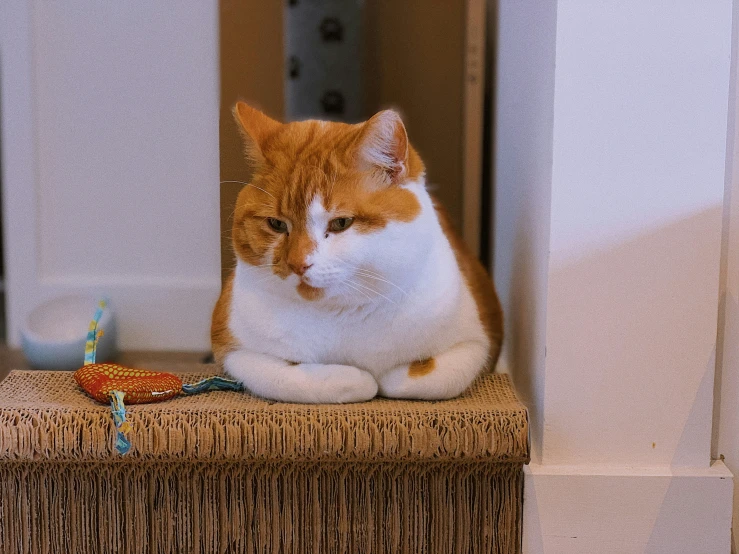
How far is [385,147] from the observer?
2.99ft

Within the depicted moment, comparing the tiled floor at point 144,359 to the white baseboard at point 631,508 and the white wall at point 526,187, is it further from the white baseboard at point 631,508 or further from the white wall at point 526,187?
the white baseboard at point 631,508

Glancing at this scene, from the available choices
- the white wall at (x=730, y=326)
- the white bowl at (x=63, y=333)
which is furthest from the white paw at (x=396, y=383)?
the white bowl at (x=63, y=333)

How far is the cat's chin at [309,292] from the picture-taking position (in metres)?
0.90

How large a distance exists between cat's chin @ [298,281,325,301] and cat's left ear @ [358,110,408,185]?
0.16 metres

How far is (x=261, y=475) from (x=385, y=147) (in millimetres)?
458

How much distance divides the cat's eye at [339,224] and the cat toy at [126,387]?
0.98ft

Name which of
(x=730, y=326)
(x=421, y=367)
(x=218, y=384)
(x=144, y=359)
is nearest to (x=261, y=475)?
(x=218, y=384)

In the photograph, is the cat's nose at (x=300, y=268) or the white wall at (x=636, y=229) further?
the white wall at (x=636, y=229)

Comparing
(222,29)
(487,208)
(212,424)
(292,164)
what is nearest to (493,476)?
(212,424)

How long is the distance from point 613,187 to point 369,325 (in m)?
0.37

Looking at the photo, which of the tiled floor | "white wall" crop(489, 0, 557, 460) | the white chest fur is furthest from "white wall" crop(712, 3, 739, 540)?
the tiled floor

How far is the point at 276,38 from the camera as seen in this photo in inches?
80.7

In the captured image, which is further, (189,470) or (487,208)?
(487,208)

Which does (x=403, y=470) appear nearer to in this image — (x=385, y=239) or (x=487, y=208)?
(x=385, y=239)
